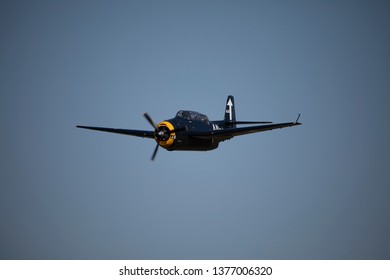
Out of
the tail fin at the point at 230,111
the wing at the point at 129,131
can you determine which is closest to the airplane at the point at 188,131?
the wing at the point at 129,131

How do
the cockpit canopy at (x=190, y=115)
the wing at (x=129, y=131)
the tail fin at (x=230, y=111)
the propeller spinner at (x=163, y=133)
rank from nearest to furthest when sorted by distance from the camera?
the propeller spinner at (x=163, y=133) < the wing at (x=129, y=131) < the cockpit canopy at (x=190, y=115) < the tail fin at (x=230, y=111)

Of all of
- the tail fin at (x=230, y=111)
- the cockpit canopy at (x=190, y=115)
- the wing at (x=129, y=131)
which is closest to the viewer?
the wing at (x=129, y=131)

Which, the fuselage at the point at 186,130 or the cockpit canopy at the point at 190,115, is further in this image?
the cockpit canopy at the point at 190,115

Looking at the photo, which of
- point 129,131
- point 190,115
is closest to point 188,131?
point 190,115

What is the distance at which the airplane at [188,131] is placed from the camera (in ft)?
91.7

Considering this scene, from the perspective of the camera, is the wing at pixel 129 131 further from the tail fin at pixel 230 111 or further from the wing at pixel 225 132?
the tail fin at pixel 230 111

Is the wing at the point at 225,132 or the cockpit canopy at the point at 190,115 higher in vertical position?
the cockpit canopy at the point at 190,115

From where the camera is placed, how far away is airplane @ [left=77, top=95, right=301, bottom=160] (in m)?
28.0

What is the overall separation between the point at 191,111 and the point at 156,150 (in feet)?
11.8

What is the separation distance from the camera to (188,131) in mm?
29016

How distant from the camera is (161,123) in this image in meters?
28.3
